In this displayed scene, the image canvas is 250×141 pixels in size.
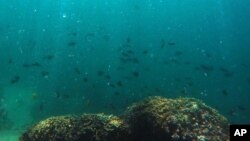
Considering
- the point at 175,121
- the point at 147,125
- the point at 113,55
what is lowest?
the point at 147,125

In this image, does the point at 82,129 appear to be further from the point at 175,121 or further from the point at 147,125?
the point at 175,121

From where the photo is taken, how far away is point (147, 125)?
1098 centimetres

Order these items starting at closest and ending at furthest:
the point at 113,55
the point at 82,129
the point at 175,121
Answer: the point at 175,121, the point at 82,129, the point at 113,55

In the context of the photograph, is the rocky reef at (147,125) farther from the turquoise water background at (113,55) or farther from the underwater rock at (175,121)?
the turquoise water background at (113,55)

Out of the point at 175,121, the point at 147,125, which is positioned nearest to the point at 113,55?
the point at 147,125

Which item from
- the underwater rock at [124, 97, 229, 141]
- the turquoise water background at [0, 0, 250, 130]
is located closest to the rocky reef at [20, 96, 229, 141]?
the underwater rock at [124, 97, 229, 141]

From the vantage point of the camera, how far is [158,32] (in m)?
58.8

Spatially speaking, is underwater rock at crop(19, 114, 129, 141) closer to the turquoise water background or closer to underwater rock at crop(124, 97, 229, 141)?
underwater rock at crop(124, 97, 229, 141)

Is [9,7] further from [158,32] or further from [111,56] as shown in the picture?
[158,32]

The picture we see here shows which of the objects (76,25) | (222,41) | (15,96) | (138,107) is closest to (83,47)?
(76,25)

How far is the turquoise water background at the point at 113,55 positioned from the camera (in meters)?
30.3

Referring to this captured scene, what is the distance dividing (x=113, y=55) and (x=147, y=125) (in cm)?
3540

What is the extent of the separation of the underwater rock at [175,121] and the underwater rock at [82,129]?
0.51 metres

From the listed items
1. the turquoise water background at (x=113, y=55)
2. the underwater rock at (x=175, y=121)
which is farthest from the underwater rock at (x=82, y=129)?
the turquoise water background at (x=113, y=55)
